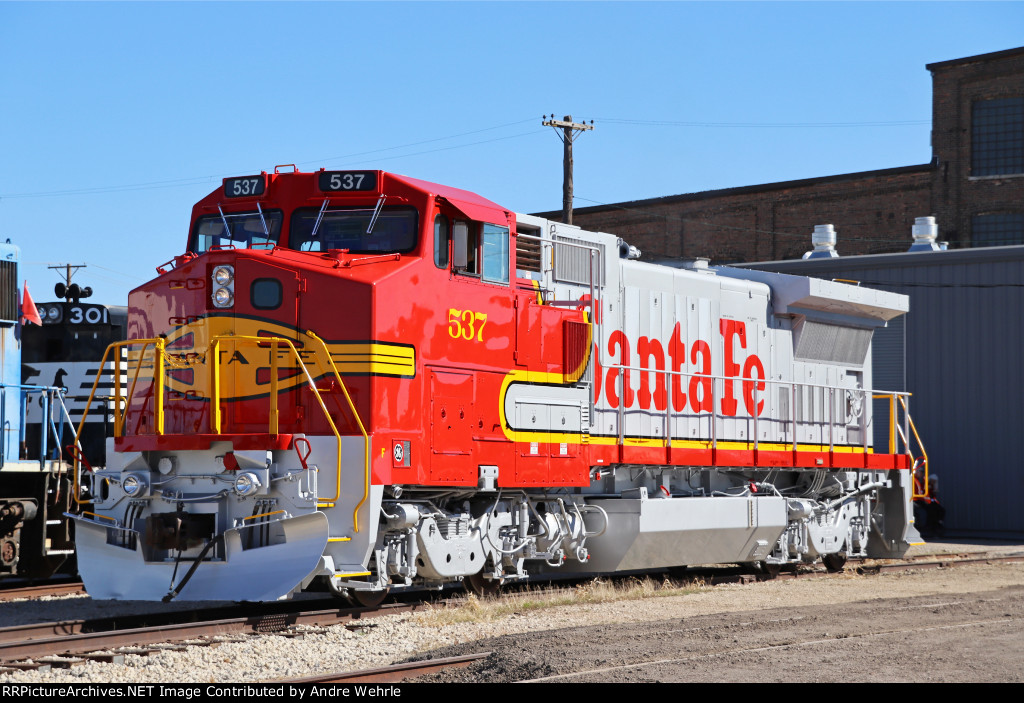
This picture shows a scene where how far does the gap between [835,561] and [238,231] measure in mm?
9622

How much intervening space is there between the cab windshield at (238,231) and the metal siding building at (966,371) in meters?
Answer: 15.6

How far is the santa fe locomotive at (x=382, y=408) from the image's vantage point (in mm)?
10195

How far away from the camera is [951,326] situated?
25.0m

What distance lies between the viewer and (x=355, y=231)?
11164 mm

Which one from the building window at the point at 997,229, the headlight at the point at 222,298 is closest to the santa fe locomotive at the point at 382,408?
the headlight at the point at 222,298

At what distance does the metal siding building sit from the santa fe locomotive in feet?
39.3

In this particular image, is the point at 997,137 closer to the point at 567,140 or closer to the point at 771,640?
the point at 567,140

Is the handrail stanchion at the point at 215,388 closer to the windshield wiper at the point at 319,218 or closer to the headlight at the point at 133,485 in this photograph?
the headlight at the point at 133,485

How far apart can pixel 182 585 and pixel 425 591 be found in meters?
3.69

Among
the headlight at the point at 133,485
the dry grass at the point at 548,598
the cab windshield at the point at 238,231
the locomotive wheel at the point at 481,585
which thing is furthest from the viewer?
the locomotive wheel at the point at 481,585

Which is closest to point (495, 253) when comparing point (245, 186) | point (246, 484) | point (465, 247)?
point (465, 247)

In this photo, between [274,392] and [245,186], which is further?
[245,186]
